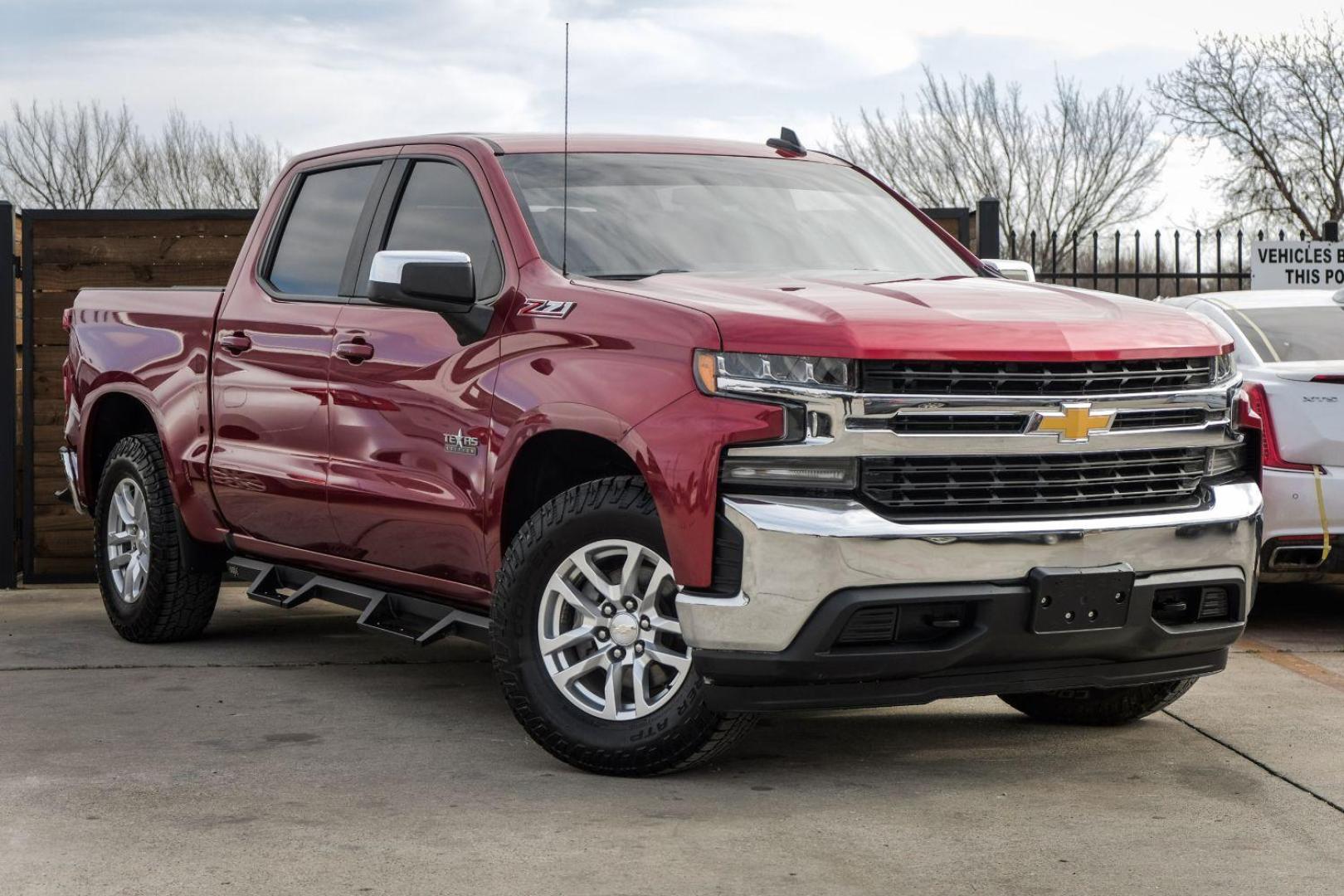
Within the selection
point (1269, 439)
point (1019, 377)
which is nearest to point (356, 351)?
point (1019, 377)

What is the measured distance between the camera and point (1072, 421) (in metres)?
4.81

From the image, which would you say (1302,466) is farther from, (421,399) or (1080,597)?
(421,399)

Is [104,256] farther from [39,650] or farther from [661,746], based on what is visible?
[661,746]

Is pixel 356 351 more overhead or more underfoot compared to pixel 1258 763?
more overhead

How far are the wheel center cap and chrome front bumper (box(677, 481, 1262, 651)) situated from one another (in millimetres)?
355

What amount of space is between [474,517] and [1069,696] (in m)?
2.09

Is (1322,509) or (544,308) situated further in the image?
(1322,509)

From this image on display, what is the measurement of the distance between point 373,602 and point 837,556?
230 centimetres

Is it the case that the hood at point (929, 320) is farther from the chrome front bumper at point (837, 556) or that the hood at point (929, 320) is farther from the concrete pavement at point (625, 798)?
the concrete pavement at point (625, 798)

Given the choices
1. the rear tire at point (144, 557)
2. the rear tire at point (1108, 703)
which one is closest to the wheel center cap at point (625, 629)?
the rear tire at point (1108, 703)

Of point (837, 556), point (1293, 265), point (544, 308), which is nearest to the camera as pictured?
point (837, 556)

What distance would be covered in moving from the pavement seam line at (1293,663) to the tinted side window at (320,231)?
406 centimetres

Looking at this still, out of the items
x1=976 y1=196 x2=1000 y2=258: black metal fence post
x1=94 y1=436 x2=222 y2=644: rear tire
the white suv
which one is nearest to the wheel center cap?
x1=94 y1=436 x2=222 y2=644: rear tire

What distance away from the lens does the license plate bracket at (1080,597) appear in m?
4.70
